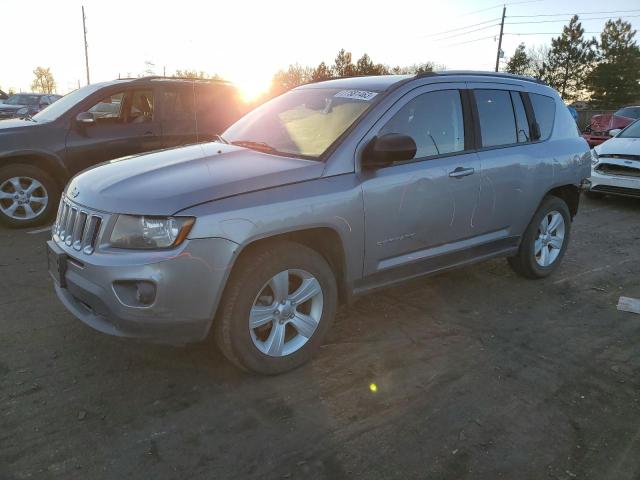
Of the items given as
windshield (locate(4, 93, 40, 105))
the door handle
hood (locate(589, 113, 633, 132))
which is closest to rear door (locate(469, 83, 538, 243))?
the door handle

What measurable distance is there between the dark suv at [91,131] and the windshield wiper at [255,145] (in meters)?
2.21

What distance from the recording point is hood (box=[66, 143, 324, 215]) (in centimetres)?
286

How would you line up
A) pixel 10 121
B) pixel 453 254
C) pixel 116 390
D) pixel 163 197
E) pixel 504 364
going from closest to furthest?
pixel 163 197 → pixel 116 390 → pixel 504 364 → pixel 453 254 → pixel 10 121

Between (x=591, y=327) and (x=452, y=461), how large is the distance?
2196mm

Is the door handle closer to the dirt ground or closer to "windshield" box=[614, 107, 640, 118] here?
the dirt ground

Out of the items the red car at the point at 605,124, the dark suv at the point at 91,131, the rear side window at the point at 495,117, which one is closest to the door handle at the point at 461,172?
the rear side window at the point at 495,117

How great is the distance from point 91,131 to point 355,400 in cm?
529

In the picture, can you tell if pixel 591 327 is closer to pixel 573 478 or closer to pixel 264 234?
pixel 573 478

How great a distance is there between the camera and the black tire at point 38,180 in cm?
633

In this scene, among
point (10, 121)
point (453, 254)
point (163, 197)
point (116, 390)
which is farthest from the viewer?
point (10, 121)

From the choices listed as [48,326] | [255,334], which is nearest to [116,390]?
[255,334]

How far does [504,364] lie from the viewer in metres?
3.49

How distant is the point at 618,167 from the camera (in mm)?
8898

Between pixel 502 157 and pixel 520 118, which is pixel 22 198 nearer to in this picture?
pixel 502 157
